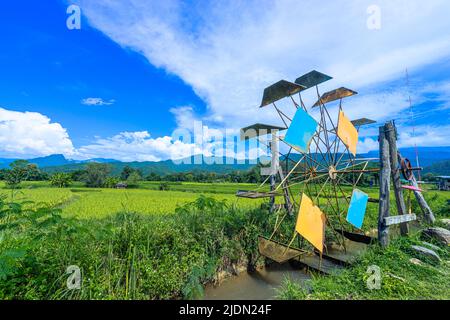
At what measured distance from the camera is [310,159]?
5227 mm

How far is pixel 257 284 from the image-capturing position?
408 cm

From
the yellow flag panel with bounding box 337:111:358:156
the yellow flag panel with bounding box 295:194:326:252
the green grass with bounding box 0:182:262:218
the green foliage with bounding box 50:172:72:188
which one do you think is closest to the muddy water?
the yellow flag panel with bounding box 295:194:326:252

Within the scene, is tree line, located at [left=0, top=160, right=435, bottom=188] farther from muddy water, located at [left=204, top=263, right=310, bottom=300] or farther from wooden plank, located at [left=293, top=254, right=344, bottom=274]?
muddy water, located at [left=204, top=263, right=310, bottom=300]

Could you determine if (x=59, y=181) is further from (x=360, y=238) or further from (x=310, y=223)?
(x=360, y=238)

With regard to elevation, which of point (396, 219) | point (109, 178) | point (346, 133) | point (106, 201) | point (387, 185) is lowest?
point (106, 201)

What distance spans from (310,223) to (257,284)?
162 centimetres

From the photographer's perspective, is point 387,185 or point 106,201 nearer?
point 387,185

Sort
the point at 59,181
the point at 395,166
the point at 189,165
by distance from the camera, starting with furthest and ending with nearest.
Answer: the point at 189,165 → the point at 59,181 → the point at 395,166

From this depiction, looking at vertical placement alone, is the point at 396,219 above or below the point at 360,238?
above

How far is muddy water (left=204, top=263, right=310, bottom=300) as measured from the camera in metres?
3.66

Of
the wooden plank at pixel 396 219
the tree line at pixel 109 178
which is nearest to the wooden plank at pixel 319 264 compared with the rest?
the wooden plank at pixel 396 219

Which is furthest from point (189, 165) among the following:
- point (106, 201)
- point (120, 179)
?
point (106, 201)

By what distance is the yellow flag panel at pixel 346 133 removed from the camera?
4844 millimetres
